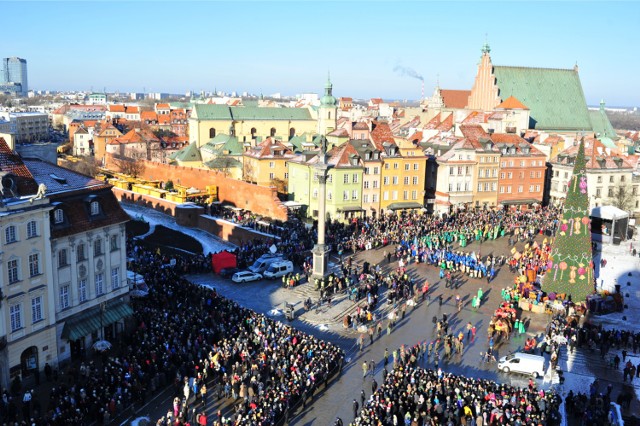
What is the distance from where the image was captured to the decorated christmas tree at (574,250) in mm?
35531

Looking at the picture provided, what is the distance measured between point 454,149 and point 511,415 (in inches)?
1727

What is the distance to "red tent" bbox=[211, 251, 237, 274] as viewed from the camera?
41.5m

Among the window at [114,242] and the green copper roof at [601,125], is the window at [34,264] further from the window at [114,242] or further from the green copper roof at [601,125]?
the green copper roof at [601,125]

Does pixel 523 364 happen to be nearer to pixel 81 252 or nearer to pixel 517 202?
pixel 81 252

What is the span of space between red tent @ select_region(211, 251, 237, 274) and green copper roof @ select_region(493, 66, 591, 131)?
60333mm

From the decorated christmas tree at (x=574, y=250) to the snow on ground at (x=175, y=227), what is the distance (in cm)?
2532

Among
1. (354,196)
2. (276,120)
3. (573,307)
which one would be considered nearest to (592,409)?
(573,307)

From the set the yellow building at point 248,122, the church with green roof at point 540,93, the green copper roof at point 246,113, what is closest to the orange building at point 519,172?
the church with green roof at point 540,93

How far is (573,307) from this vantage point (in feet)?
114

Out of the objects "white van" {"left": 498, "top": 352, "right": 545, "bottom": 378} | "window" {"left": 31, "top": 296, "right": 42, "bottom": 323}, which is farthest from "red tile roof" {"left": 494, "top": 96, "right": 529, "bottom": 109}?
"window" {"left": 31, "top": 296, "right": 42, "bottom": 323}

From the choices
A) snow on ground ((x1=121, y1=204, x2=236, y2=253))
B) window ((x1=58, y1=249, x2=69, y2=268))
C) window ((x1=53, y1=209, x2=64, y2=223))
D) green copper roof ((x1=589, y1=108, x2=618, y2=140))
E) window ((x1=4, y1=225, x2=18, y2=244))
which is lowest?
snow on ground ((x1=121, y1=204, x2=236, y2=253))

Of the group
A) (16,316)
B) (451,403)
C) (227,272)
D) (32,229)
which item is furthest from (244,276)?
(451,403)

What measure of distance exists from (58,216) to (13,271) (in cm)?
317

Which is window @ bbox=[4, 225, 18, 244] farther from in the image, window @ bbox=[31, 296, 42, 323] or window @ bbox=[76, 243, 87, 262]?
window @ bbox=[76, 243, 87, 262]
